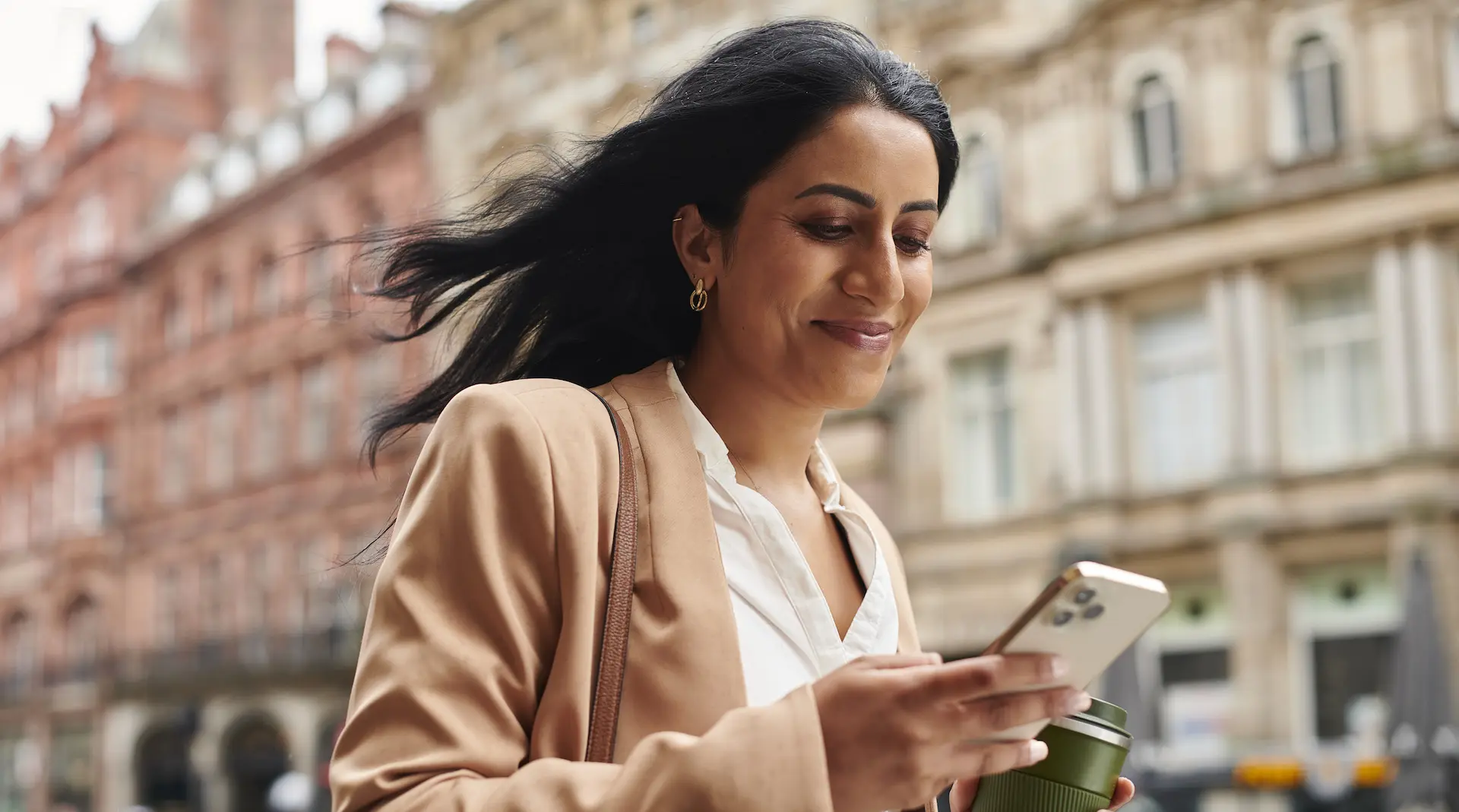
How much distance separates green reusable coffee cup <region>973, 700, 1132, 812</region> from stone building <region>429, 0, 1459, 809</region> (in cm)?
990

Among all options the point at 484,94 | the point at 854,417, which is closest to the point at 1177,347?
the point at 854,417

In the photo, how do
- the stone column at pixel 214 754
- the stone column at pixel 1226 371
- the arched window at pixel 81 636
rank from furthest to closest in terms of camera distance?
the arched window at pixel 81 636 → the stone column at pixel 214 754 → the stone column at pixel 1226 371

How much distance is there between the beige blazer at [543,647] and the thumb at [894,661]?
0.05 meters

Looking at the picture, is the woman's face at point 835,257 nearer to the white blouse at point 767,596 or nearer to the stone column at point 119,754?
the white blouse at point 767,596

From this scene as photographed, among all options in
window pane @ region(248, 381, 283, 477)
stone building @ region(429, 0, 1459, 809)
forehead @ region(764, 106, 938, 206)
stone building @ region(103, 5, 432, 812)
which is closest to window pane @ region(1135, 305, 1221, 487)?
stone building @ region(429, 0, 1459, 809)

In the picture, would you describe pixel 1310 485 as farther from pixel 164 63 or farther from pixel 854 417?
pixel 164 63

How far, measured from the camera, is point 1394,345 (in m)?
11.0

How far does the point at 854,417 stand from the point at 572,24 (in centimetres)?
644

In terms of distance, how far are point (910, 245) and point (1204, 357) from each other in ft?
37.4

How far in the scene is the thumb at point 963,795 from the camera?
138 centimetres

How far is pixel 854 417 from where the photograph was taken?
46.1 feet

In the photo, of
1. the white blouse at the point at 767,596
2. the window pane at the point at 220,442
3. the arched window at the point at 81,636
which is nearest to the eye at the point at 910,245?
the white blouse at the point at 767,596

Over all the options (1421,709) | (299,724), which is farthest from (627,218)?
(299,724)

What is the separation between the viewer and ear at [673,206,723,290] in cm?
144
